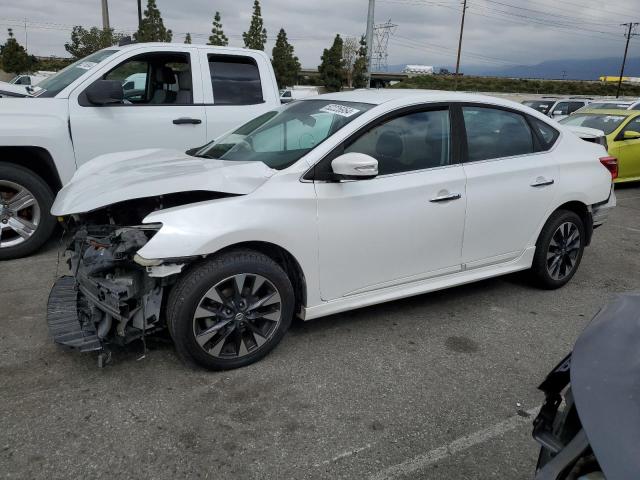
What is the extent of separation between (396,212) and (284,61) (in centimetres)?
5506

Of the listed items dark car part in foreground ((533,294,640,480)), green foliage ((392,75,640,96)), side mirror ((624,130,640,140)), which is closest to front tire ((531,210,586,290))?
dark car part in foreground ((533,294,640,480))

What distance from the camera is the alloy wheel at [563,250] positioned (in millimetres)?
4605

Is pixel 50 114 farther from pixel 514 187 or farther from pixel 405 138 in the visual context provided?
pixel 514 187

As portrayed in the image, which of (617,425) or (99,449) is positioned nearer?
(617,425)

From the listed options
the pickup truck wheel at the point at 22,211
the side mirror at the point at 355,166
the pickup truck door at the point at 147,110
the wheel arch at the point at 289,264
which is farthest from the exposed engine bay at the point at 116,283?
the pickup truck door at the point at 147,110

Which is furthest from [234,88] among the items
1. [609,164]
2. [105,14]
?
[105,14]

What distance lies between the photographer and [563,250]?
15.4 ft

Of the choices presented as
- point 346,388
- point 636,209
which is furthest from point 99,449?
point 636,209

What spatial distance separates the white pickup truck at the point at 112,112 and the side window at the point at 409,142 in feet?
9.08

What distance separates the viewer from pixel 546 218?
4.46 metres

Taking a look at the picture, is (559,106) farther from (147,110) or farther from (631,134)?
(147,110)

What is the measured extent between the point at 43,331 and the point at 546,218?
156 inches

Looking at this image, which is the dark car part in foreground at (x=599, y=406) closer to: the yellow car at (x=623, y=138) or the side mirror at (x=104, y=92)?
the side mirror at (x=104, y=92)

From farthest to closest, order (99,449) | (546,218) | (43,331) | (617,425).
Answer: (546,218), (43,331), (99,449), (617,425)
